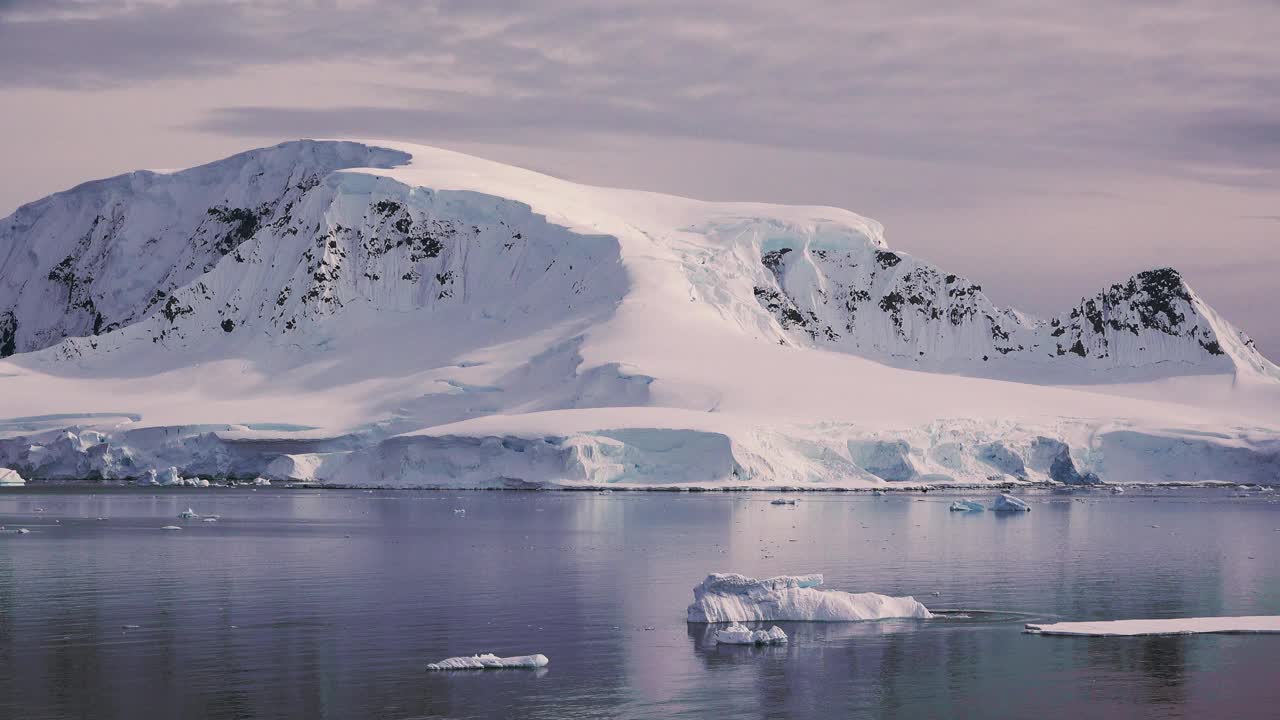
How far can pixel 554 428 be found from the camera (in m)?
90.9

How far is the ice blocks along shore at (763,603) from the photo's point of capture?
3048 cm

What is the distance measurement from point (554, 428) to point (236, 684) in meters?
67.2

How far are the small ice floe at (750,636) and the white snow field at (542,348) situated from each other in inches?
2412

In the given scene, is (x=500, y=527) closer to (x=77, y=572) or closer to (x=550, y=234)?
(x=77, y=572)

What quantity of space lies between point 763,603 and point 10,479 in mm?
81458

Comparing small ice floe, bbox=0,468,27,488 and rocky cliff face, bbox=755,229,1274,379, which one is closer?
small ice floe, bbox=0,468,27,488

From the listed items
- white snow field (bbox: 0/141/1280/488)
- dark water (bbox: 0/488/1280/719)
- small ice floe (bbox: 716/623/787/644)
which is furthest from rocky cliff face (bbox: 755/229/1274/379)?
small ice floe (bbox: 716/623/787/644)

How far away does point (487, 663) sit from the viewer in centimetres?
2511

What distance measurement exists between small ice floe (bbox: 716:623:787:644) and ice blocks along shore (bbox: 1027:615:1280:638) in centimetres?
526

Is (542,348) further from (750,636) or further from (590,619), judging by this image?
(750,636)

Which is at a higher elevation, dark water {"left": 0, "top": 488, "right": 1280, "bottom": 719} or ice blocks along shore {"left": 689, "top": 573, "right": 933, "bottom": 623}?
ice blocks along shore {"left": 689, "top": 573, "right": 933, "bottom": 623}

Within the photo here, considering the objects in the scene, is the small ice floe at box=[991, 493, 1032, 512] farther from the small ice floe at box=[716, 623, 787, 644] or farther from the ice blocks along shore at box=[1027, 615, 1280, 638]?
the small ice floe at box=[716, 623, 787, 644]

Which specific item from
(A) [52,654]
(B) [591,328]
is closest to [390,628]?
(A) [52,654]

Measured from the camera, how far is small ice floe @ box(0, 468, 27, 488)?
99500 millimetres
